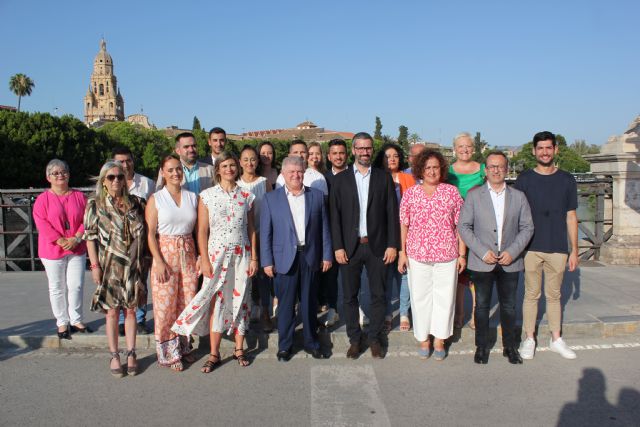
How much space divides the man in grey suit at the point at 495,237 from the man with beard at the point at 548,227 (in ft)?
0.63

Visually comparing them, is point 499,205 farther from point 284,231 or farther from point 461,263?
point 284,231

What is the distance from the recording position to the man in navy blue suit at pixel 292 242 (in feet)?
14.1

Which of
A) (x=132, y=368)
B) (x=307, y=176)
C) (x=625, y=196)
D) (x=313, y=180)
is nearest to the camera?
(x=132, y=368)

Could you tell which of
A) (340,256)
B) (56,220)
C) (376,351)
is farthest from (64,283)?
(376,351)

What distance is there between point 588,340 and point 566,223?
4.66 feet

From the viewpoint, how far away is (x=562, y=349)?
178 inches

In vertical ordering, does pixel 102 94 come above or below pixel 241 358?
above

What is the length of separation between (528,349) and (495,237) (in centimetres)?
116

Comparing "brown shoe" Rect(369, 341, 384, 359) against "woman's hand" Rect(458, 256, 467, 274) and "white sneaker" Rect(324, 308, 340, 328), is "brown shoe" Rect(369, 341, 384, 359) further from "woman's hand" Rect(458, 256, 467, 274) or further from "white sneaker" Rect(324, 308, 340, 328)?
"woman's hand" Rect(458, 256, 467, 274)

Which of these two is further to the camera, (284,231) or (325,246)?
(325,246)

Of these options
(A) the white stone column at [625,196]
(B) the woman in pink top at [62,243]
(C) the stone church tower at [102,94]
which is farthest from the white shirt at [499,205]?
(C) the stone church tower at [102,94]

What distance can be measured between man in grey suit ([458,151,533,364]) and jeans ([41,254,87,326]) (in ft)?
12.6

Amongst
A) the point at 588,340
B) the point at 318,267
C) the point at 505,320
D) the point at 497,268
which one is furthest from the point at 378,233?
the point at 588,340

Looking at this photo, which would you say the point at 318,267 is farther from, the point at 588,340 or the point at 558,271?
the point at 588,340
